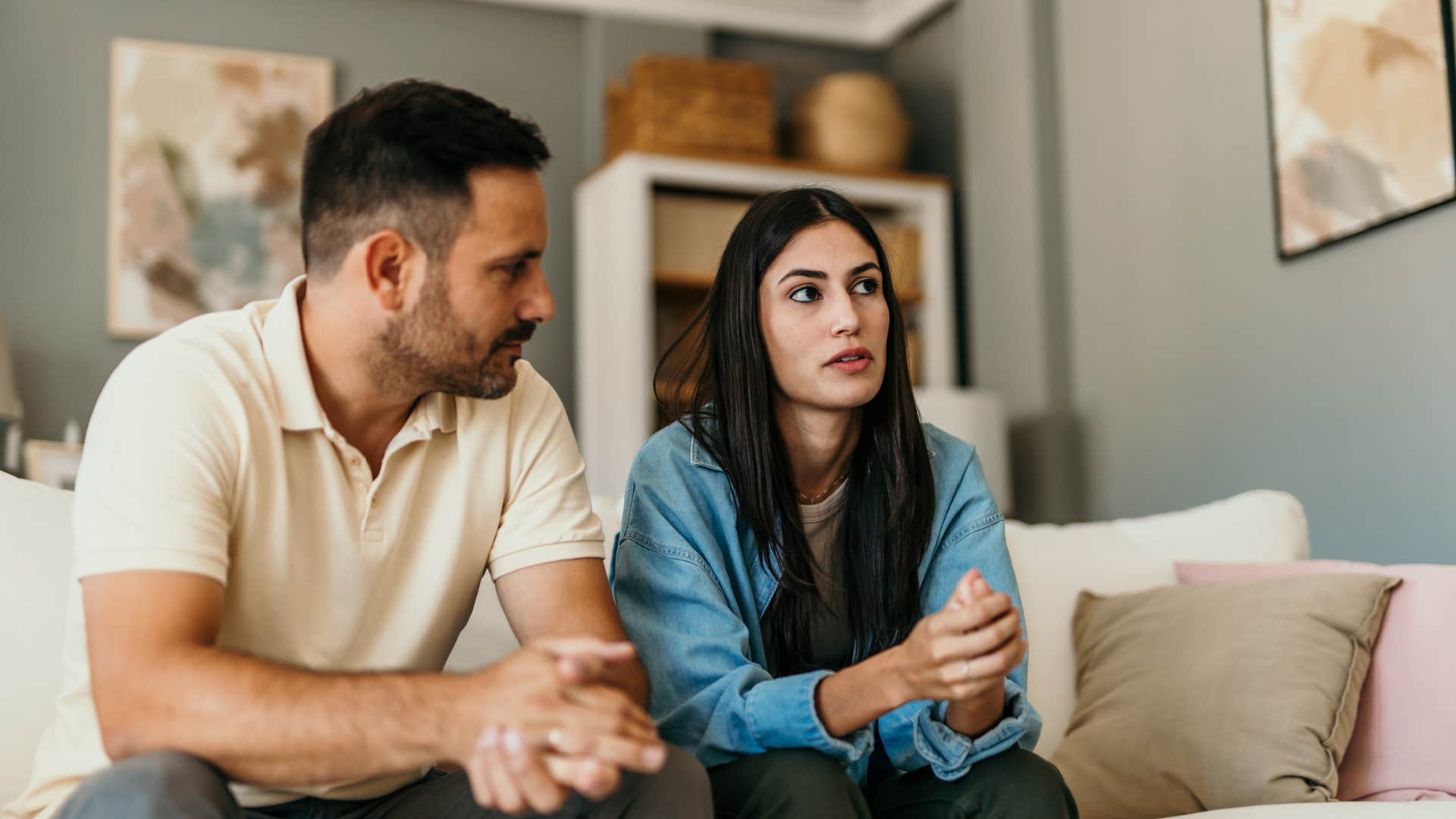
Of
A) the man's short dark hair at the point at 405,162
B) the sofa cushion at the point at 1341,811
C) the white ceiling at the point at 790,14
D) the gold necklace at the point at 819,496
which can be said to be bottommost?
the sofa cushion at the point at 1341,811

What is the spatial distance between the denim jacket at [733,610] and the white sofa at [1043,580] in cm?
35

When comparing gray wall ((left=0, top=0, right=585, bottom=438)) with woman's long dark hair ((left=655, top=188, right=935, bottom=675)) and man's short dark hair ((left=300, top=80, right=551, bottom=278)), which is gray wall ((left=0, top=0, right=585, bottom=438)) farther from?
man's short dark hair ((left=300, top=80, right=551, bottom=278))

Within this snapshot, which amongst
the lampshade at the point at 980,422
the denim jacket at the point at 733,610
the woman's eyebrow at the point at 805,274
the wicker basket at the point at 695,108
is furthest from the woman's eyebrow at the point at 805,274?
the wicker basket at the point at 695,108

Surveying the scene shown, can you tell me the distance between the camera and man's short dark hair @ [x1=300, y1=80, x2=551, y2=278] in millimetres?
1292

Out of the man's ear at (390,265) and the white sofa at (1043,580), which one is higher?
the man's ear at (390,265)

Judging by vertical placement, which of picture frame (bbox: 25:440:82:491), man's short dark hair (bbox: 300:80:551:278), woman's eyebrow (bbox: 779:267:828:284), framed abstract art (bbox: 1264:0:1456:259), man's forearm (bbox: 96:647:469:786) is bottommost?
man's forearm (bbox: 96:647:469:786)

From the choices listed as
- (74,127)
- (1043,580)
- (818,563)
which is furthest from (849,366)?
(74,127)

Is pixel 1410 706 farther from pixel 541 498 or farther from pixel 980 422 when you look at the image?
pixel 980 422

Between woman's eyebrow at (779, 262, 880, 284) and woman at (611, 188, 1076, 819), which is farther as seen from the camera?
woman's eyebrow at (779, 262, 880, 284)

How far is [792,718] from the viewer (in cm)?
138

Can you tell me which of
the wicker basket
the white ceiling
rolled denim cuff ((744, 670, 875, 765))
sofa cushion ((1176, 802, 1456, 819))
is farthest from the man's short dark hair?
the white ceiling

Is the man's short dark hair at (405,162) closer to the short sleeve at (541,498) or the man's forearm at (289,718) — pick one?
the short sleeve at (541,498)

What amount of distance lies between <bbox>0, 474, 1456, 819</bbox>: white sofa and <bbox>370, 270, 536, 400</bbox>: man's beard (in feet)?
1.81

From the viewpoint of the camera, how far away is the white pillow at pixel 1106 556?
204 cm
